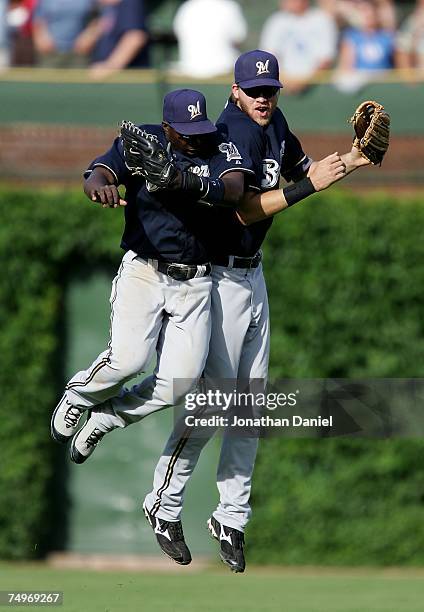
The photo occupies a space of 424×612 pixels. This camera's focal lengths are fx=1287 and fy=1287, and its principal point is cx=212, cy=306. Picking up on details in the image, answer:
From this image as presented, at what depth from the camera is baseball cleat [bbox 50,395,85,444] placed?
Result: 862cm

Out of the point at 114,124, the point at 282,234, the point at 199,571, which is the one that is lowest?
the point at 199,571

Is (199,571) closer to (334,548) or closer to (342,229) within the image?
(334,548)

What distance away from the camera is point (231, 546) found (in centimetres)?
870

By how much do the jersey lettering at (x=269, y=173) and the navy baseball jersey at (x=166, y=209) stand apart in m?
0.34

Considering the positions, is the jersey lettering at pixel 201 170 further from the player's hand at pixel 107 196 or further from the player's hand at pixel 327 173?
the player's hand at pixel 327 173

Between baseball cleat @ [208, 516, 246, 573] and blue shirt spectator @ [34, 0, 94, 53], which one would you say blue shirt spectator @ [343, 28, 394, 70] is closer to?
blue shirt spectator @ [34, 0, 94, 53]

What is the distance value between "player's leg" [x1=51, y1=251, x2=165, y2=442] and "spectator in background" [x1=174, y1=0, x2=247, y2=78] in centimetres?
554

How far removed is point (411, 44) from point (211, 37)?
2.18m

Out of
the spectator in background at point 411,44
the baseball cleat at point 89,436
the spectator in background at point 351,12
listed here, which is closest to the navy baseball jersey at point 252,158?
the baseball cleat at point 89,436

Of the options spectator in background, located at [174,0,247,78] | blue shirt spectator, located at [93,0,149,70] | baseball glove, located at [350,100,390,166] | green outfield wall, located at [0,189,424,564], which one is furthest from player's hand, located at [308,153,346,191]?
blue shirt spectator, located at [93,0,149,70]

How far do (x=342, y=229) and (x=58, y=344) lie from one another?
3.40 meters

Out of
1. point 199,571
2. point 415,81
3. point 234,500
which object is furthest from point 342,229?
point 234,500

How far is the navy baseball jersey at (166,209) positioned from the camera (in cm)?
810

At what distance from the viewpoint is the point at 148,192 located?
8.16 m
